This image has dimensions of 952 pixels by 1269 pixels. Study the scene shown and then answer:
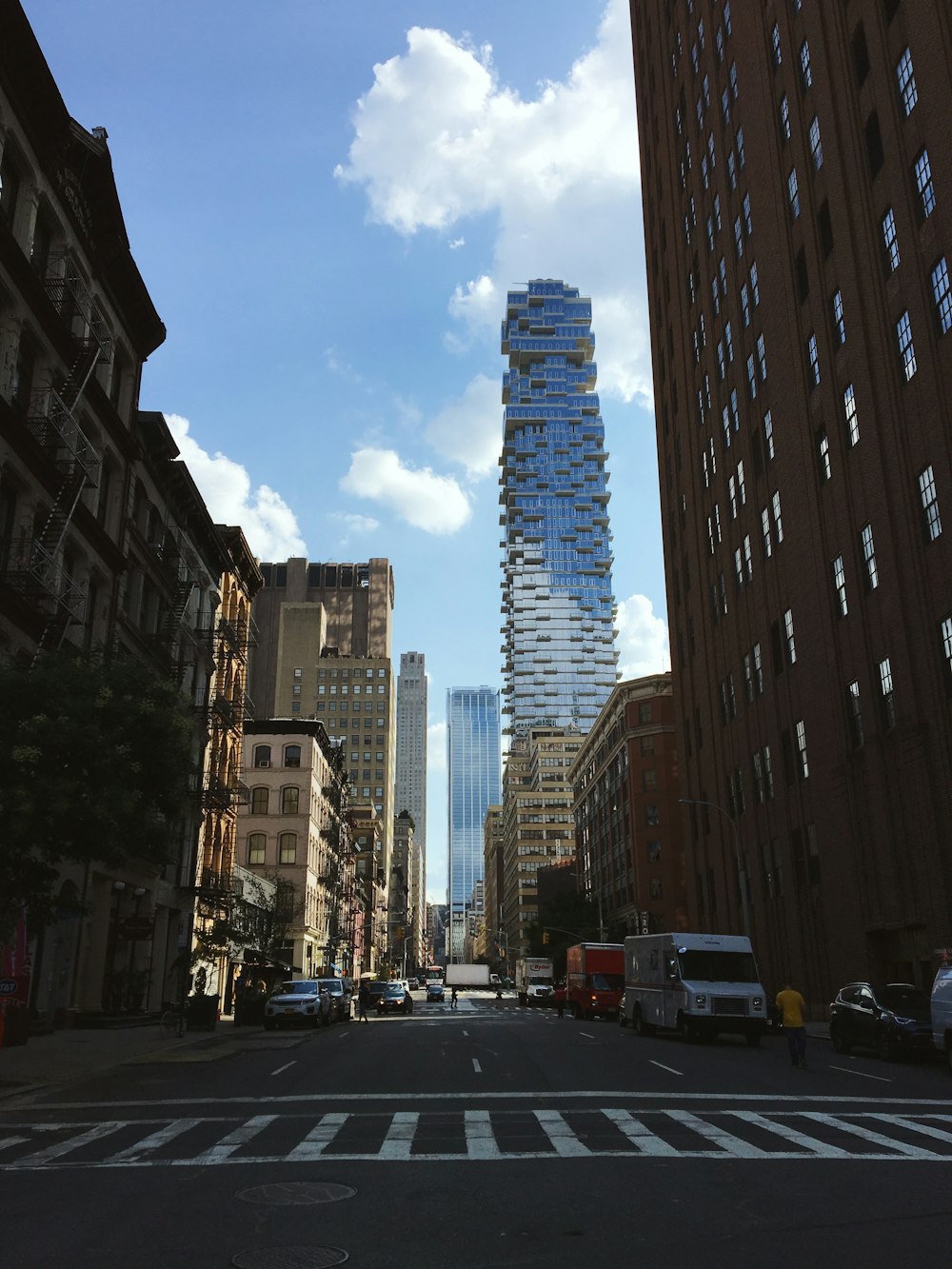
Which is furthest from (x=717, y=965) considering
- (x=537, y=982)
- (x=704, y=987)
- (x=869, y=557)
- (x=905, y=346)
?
(x=537, y=982)

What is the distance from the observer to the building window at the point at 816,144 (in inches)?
1703

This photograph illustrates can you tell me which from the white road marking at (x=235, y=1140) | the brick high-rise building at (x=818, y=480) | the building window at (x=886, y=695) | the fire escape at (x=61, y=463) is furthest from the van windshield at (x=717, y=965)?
the fire escape at (x=61, y=463)

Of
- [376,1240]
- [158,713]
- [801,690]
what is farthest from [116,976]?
[376,1240]

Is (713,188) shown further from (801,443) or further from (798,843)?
(798,843)

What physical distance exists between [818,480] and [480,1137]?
1414 inches

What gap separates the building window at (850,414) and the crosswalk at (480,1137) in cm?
2991

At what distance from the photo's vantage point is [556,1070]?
19.3 meters

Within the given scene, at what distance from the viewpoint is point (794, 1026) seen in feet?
66.4

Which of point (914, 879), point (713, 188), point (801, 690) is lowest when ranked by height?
point (914, 879)

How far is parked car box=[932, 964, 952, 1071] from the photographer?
19.0 metres

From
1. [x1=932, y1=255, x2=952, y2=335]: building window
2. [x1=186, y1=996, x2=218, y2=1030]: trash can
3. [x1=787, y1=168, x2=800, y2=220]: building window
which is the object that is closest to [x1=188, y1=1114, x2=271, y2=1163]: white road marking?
[x1=186, y1=996, x2=218, y2=1030]: trash can

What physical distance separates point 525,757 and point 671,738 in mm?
95479

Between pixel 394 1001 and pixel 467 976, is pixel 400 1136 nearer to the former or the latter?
pixel 394 1001

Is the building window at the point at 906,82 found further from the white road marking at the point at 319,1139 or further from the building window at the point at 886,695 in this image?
the white road marking at the point at 319,1139
